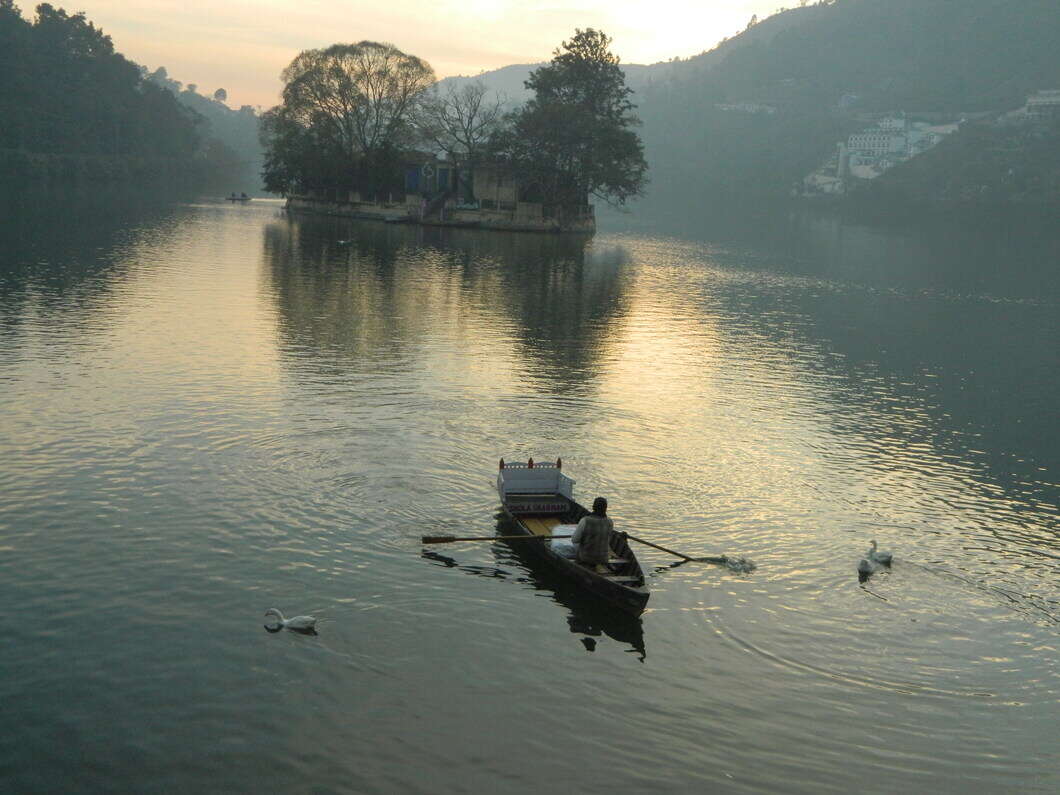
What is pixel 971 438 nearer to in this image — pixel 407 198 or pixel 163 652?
pixel 163 652

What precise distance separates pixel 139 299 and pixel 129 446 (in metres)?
28.6

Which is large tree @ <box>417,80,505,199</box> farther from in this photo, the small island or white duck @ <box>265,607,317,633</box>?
white duck @ <box>265,607,317,633</box>

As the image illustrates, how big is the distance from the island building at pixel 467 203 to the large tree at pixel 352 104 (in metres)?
4.09

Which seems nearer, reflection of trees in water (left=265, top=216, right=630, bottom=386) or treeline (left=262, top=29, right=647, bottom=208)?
reflection of trees in water (left=265, top=216, right=630, bottom=386)

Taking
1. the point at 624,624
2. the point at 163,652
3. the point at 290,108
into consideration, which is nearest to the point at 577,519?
the point at 624,624

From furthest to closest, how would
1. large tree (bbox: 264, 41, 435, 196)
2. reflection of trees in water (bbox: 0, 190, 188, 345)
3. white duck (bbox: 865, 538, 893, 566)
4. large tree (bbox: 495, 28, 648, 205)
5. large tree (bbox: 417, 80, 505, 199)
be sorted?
large tree (bbox: 264, 41, 435, 196) → large tree (bbox: 417, 80, 505, 199) → large tree (bbox: 495, 28, 648, 205) → reflection of trees in water (bbox: 0, 190, 188, 345) → white duck (bbox: 865, 538, 893, 566)

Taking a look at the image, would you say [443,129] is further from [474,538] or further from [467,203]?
[474,538]

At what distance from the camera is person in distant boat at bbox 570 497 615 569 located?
63.8 feet

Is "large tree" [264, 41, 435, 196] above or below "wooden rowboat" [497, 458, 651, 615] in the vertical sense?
above

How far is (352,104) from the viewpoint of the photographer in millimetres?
137500

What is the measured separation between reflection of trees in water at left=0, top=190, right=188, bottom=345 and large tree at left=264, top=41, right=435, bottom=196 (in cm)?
2563

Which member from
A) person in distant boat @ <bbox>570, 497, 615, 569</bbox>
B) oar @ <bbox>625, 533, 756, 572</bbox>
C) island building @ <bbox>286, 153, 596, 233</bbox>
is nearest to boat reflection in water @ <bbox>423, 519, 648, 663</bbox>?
person in distant boat @ <bbox>570, 497, 615, 569</bbox>

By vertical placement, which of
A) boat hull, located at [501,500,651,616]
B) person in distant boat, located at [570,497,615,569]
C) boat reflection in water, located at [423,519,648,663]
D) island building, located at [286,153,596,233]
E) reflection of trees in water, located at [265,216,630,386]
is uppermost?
island building, located at [286,153,596,233]

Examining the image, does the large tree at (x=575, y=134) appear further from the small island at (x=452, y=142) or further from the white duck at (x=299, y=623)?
the white duck at (x=299, y=623)
